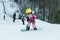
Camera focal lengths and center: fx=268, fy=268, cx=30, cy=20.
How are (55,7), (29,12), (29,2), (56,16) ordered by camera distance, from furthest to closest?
1. (29,2)
2. (55,7)
3. (56,16)
4. (29,12)

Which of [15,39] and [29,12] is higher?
[29,12]

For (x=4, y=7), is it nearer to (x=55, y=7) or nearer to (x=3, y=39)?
(x=55, y=7)

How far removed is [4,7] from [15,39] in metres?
30.8

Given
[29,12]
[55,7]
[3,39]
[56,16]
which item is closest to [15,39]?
[3,39]

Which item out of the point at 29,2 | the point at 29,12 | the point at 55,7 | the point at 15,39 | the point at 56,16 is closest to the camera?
the point at 15,39

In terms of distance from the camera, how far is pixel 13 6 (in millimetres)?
42375

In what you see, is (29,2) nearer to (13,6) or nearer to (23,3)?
(23,3)

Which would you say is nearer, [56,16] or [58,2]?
[56,16]

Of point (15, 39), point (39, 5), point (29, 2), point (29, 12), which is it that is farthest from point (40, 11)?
point (15, 39)

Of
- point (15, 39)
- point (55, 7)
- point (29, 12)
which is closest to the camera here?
point (15, 39)

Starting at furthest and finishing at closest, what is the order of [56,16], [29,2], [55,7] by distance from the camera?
[29,2], [55,7], [56,16]

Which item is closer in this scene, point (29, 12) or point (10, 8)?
point (29, 12)

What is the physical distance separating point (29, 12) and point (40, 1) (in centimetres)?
2917

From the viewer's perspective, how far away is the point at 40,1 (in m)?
41.8
